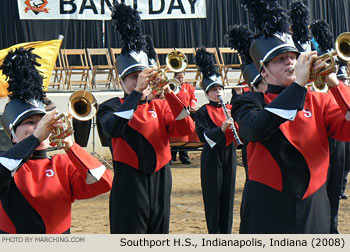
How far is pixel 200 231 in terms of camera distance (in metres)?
6.40

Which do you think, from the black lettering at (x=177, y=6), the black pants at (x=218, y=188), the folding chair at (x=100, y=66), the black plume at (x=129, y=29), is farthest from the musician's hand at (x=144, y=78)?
the black lettering at (x=177, y=6)

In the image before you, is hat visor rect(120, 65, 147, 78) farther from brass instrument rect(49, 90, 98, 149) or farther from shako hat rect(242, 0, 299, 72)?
shako hat rect(242, 0, 299, 72)

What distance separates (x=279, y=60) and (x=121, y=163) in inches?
63.3

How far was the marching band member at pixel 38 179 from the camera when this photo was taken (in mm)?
3205

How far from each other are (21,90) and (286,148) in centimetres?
153

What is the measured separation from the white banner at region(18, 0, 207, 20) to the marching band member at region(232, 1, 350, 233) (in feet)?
42.4

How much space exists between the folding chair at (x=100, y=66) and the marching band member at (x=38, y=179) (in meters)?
11.6

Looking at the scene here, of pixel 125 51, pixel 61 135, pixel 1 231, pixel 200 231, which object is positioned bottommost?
pixel 200 231

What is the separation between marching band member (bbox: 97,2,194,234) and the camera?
163 inches

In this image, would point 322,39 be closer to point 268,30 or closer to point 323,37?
point 323,37

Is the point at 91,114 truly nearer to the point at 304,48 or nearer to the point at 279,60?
the point at 279,60

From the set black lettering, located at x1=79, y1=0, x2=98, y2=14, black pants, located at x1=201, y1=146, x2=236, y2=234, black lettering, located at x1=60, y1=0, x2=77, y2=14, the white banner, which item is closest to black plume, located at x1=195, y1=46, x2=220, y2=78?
black pants, located at x1=201, y1=146, x2=236, y2=234

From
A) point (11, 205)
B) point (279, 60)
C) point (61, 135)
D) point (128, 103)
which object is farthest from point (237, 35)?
point (11, 205)

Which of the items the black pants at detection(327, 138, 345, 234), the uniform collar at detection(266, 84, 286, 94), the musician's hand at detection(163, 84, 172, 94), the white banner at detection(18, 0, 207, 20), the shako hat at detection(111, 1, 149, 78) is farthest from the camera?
the white banner at detection(18, 0, 207, 20)
